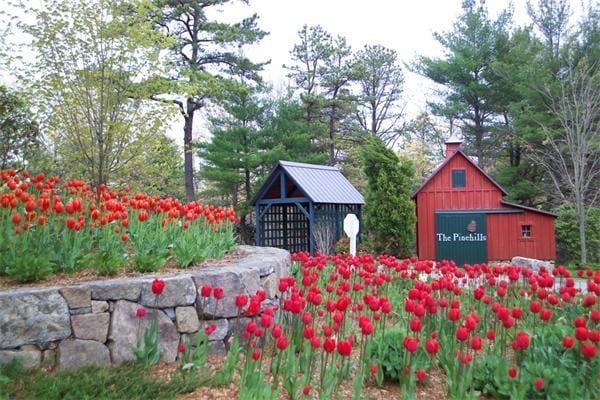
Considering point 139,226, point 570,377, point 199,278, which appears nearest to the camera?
point 570,377

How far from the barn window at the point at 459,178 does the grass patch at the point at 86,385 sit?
12.9 meters

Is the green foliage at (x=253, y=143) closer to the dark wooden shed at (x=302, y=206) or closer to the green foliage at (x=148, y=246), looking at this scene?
the dark wooden shed at (x=302, y=206)

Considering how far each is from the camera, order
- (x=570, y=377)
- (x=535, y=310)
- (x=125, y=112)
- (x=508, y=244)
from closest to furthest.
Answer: (x=570, y=377)
(x=535, y=310)
(x=125, y=112)
(x=508, y=244)

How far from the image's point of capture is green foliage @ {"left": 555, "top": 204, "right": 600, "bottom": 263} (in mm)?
14031

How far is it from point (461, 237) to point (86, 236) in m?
12.1

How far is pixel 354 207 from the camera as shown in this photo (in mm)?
15320

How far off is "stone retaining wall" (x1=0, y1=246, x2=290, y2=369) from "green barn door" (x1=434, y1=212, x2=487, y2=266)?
11534mm

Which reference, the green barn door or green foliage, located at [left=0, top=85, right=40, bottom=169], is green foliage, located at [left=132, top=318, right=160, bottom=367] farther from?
the green barn door

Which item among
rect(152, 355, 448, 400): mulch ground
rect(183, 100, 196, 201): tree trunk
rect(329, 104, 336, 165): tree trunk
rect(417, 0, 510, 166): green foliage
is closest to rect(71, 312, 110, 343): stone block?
rect(152, 355, 448, 400): mulch ground

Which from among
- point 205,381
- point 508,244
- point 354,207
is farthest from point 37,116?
point 508,244

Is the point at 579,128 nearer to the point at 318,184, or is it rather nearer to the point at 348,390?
the point at 318,184

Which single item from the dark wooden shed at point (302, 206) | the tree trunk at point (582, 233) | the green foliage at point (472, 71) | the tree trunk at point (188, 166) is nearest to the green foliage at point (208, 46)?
the tree trunk at point (188, 166)

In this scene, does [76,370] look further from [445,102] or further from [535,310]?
[445,102]

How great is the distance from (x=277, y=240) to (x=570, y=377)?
13.0 metres
